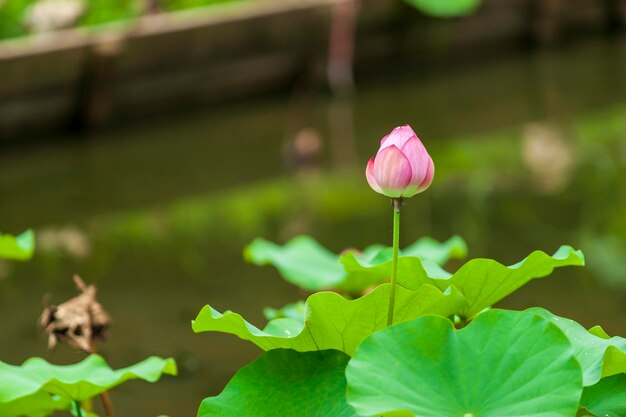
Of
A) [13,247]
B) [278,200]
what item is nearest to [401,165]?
[13,247]

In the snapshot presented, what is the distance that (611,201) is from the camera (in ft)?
10.7

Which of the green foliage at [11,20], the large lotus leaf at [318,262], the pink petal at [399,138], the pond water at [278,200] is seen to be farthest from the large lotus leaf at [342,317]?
the green foliage at [11,20]

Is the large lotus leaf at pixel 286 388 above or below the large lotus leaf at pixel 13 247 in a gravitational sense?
below

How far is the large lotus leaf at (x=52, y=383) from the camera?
40.0 inches

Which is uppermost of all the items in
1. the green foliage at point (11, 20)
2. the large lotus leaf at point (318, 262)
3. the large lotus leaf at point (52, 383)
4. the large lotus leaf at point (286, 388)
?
the green foliage at point (11, 20)

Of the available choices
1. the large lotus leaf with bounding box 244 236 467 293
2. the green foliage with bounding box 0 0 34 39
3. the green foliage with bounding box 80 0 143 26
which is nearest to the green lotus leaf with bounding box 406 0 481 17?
the green foliage with bounding box 80 0 143 26

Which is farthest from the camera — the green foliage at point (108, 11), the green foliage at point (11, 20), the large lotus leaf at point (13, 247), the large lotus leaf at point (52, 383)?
the green foliage at point (108, 11)

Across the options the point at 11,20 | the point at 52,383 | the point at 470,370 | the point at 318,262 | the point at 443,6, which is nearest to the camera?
the point at 470,370

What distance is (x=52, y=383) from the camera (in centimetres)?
102

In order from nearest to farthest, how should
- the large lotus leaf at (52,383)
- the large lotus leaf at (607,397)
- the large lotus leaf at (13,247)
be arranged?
the large lotus leaf at (607,397)
the large lotus leaf at (52,383)
the large lotus leaf at (13,247)

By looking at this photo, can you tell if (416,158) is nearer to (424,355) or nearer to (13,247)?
(424,355)

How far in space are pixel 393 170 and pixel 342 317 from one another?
13cm

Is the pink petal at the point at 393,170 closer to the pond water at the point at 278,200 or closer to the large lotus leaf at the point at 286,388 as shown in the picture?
the large lotus leaf at the point at 286,388

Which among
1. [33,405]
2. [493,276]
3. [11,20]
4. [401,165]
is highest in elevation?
[11,20]
